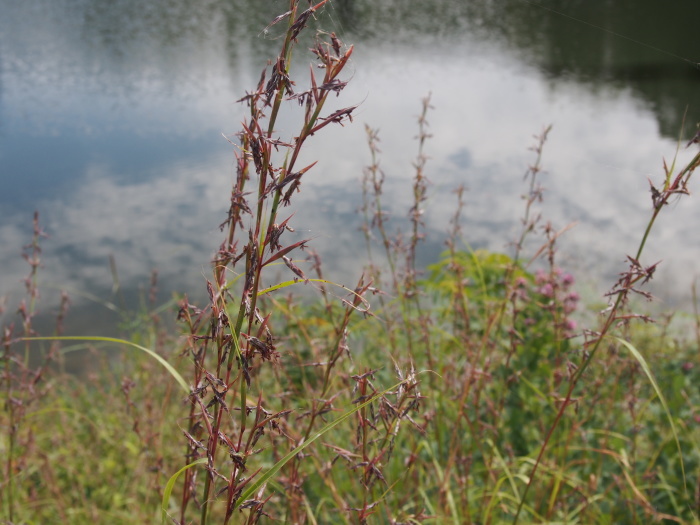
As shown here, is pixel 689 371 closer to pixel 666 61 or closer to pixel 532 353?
pixel 532 353

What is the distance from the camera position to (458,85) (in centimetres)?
896

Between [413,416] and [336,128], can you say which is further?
[336,128]

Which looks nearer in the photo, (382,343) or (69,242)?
(382,343)

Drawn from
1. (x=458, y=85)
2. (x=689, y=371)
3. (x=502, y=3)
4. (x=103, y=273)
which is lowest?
(x=103, y=273)

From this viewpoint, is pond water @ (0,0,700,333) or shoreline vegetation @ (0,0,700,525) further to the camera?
pond water @ (0,0,700,333)

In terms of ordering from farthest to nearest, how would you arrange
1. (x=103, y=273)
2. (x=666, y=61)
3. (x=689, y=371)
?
(x=666, y=61) → (x=103, y=273) → (x=689, y=371)

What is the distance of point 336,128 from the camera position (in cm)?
702

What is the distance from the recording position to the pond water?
16.7ft

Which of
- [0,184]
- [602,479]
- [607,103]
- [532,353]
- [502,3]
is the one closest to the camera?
[602,479]

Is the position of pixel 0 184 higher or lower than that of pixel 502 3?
lower

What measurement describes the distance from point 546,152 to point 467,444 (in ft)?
18.3

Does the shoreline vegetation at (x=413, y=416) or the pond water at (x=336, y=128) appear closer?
the shoreline vegetation at (x=413, y=416)

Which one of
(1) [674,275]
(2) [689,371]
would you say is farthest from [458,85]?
(2) [689,371]

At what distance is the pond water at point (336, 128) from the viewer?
5098 mm
